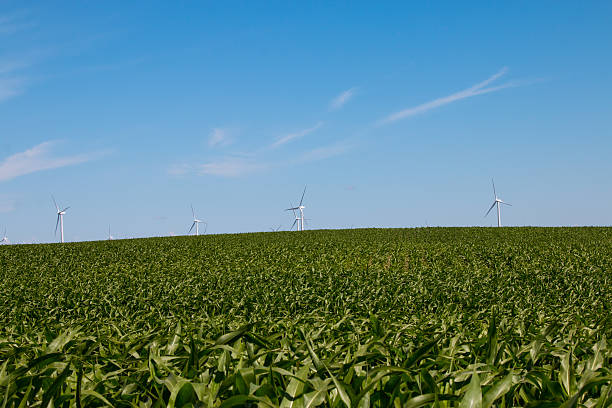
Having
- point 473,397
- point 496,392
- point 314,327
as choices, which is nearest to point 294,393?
point 473,397

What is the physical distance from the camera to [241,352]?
98.7 inches

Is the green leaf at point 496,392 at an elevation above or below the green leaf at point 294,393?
below

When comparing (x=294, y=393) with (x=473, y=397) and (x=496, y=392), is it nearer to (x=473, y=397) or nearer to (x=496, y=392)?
(x=473, y=397)

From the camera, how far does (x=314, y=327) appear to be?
13.4 feet

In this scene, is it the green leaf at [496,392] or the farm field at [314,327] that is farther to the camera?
the farm field at [314,327]

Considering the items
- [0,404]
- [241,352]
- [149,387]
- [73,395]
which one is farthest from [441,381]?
[0,404]

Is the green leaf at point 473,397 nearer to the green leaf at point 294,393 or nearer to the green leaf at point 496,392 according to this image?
the green leaf at point 496,392

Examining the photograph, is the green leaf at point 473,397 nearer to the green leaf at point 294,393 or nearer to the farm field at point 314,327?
the farm field at point 314,327

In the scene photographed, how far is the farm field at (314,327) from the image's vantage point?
188 cm

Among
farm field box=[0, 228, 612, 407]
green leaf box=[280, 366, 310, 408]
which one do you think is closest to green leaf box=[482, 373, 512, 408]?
farm field box=[0, 228, 612, 407]

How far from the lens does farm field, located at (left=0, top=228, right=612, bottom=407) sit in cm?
188

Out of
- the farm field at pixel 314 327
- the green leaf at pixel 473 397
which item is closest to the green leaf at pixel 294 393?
the farm field at pixel 314 327

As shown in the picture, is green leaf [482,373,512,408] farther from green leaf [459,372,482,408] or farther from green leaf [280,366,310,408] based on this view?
green leaf [280,366,310,408]

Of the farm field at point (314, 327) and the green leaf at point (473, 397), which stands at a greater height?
the green leaf at point (473, 397)
